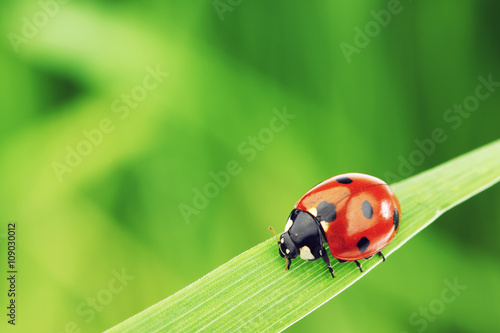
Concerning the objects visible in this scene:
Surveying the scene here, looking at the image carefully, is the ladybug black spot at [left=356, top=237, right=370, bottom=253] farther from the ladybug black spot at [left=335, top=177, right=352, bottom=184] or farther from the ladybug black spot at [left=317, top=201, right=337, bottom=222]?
the ladybug black spot at [left=335, top=177, right=352, bottom=184]

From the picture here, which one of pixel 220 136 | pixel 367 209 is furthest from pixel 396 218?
pixel 220 136

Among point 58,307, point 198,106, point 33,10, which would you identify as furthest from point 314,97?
point 58,307

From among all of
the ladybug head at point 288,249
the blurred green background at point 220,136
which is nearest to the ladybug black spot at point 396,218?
the ladybug head at point 288,249

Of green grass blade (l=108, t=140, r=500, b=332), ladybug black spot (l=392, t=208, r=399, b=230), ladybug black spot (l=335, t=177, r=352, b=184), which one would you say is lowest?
green grass blade (l=108, t=140, r=500, b=332)

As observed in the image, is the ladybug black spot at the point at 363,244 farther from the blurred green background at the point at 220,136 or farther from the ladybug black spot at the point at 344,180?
the blurred green background at the point at 220,136

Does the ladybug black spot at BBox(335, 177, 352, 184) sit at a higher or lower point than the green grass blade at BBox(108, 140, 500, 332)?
higher

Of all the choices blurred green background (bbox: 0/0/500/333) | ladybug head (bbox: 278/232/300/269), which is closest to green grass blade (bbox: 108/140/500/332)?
ladybug head (bbox: 278/232/300/269)

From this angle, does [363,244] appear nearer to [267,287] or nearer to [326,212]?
[326,212]

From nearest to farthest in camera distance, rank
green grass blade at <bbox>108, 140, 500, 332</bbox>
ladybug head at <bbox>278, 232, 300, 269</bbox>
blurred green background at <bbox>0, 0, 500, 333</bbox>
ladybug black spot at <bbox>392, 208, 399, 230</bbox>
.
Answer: green grass blade at <bbox>108, 140, 500, 332</bbox>, ladybug head at <bbox>278, 232, 300, 269</bbox>, ladybug black spot at <bbox>392, 208, 399, 230</bbox>, blurred green background at <bbox>0, 0, 500, 333</bbox>
